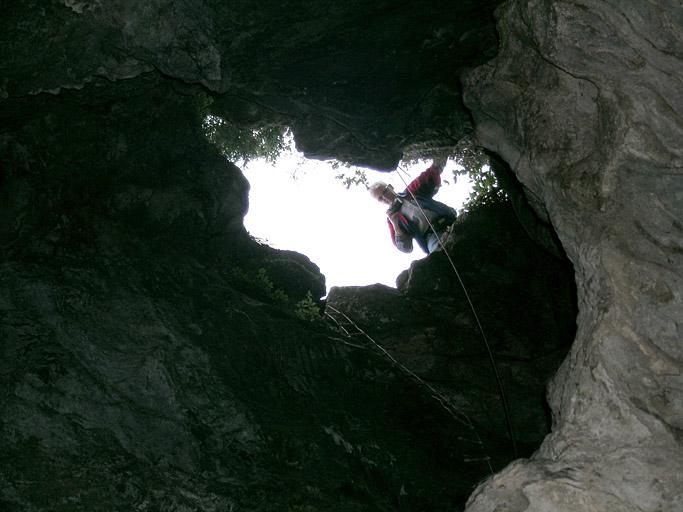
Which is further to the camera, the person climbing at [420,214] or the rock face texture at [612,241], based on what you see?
the person climbing at [420,214]

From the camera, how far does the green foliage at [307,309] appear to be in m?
8.90

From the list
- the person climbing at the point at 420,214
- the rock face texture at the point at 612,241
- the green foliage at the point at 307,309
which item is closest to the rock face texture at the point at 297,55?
the rock face texture at the point at 612,241

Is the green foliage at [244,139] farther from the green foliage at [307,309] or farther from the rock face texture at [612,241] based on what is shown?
the rock face texture at [612,241]

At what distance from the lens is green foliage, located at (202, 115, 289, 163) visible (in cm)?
1103

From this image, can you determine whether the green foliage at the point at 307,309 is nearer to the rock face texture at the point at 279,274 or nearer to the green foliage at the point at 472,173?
the rock face texture at the point at 279,274

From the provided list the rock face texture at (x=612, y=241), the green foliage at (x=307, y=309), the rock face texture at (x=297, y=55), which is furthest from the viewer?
the green foliage at (x=307, y=309)

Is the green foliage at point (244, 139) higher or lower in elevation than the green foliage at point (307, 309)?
higher

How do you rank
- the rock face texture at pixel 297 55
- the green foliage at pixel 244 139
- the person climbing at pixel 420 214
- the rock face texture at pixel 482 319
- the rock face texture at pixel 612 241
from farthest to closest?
the person climbing at pixel 420 214 < the green foliage at pixel 244 139 < the rock face texture at pixel 482 319 < the rock face texture at pixel 297 55 < the rock face texture at pixel 612 241

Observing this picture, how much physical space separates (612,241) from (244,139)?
7814mm

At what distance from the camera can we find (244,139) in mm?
11516

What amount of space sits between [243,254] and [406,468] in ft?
13.5

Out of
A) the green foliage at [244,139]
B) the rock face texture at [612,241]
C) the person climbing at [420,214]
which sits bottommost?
the rock face texture at [612,241]

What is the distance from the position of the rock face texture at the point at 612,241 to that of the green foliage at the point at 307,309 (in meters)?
3.94

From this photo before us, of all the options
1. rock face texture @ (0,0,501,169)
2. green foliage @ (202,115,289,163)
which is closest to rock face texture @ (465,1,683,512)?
rock face texture @ (0,0,501,169)
